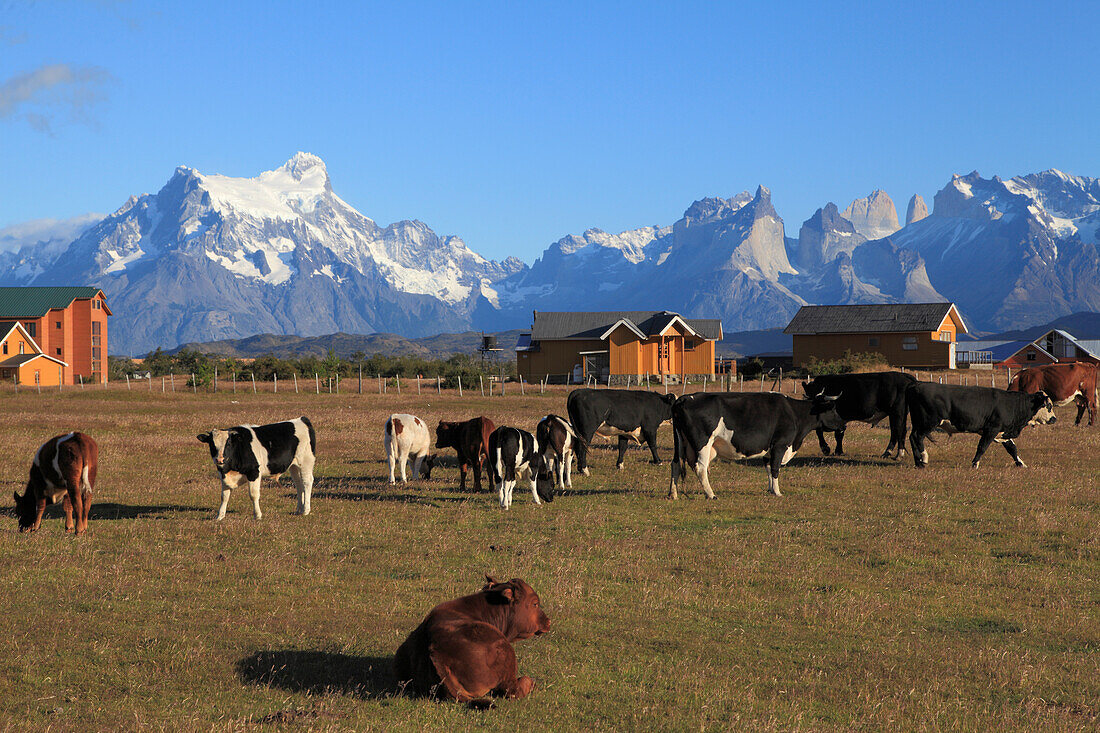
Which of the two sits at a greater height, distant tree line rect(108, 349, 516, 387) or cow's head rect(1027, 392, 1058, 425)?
distant tree line rect(108, 349, 516, 387)

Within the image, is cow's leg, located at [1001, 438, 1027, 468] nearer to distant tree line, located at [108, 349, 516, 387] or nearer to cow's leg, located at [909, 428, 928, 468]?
cow's leg, located at [909, 428, 928, 468]

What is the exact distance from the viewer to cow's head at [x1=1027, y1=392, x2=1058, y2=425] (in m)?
23.1

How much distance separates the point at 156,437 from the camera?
29797mm

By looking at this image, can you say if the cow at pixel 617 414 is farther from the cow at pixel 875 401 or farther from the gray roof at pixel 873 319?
the gray roof at pixel 873 319

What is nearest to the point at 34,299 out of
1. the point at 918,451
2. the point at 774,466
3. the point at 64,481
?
the point at 64,481

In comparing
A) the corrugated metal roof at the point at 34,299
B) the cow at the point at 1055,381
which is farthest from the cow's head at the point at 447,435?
the corrugated metal roof at the point at 34,299

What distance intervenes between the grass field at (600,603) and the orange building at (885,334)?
6344cm

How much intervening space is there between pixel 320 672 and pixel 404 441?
11.8 m

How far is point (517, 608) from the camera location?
25.7 feet

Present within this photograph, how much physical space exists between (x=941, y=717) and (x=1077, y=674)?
1.93 metres

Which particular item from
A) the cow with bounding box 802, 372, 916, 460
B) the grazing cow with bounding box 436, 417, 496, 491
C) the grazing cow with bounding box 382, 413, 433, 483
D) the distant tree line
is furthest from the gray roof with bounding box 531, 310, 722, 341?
the grazing cow with bounding box 436, 417, 496, 491

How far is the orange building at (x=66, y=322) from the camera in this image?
91.9 meters

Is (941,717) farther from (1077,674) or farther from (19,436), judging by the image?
(19,436)

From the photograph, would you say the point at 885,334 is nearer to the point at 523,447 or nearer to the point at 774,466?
the point at 774,466
